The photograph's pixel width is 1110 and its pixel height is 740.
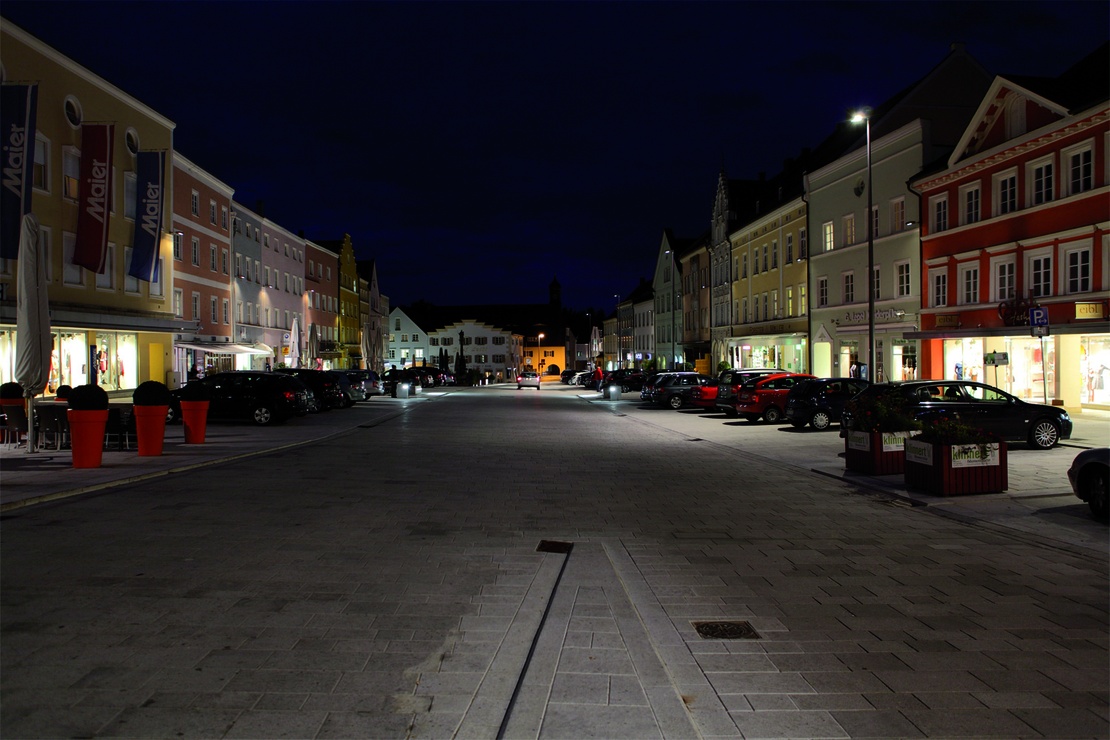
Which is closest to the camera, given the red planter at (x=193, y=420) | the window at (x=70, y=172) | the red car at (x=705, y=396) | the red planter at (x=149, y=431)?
the red planter at (x=149, y=431)

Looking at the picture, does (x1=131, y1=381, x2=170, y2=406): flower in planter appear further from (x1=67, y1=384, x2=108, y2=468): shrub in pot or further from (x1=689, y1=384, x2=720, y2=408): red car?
(x1=689, y1=384, x2=720, y2=408): red car

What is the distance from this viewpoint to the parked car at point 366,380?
41497 millimetres

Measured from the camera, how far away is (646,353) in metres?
95.0

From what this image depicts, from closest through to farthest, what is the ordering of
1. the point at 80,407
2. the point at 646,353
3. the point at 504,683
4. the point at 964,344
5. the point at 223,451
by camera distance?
the point at 504,683 < the point at 80,407 < the point at 223,451 < the point at 964,344 < the point at 646,353

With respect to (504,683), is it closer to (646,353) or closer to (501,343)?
(646,353)

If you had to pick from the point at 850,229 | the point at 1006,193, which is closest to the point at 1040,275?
the point at 1006,193

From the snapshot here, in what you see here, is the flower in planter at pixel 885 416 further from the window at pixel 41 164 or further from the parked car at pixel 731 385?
the window at pixel 41 164

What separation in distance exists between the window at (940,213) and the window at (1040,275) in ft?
17.5

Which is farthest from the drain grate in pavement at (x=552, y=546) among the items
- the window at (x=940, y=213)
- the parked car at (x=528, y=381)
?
the parked car at (x=528, y=381)

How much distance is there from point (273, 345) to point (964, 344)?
48616 mm

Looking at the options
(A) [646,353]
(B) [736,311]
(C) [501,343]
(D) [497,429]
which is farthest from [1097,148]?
(C) [501,343]

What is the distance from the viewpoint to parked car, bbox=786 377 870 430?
2372 centimetres

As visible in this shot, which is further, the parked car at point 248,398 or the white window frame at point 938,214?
the white window frame at point 938,214

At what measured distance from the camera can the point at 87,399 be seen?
47.9ft
